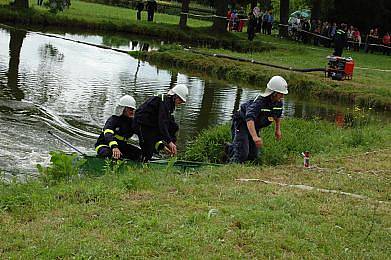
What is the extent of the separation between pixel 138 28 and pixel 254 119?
3096 centimetres

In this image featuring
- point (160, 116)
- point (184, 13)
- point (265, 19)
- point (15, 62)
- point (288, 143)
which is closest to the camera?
point (160, 116)

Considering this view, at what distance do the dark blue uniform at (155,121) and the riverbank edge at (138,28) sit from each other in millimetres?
26077

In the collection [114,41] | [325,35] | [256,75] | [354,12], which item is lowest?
[256,75]

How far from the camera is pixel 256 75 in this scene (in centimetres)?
2453

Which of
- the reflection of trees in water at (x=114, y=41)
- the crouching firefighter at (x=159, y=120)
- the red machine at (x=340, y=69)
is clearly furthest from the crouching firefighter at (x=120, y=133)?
the reflection of trees in water at (x=114, y=41)

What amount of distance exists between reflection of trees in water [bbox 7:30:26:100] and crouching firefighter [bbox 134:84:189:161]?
290 inches

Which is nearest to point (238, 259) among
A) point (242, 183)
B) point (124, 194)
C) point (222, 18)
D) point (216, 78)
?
point (124, 194)

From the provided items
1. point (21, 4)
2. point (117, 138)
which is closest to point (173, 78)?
point (117, 138)

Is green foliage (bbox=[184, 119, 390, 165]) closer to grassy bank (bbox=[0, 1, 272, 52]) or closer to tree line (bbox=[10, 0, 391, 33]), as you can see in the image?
grassy bank (bbox=[0, 1, 272, 52])

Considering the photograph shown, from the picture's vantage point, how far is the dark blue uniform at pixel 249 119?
1015 cm

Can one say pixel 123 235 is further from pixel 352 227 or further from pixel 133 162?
pixel 133 162

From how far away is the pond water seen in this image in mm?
13070

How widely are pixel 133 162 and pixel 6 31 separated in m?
24.7

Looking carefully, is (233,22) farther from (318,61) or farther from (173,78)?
(173,78)
